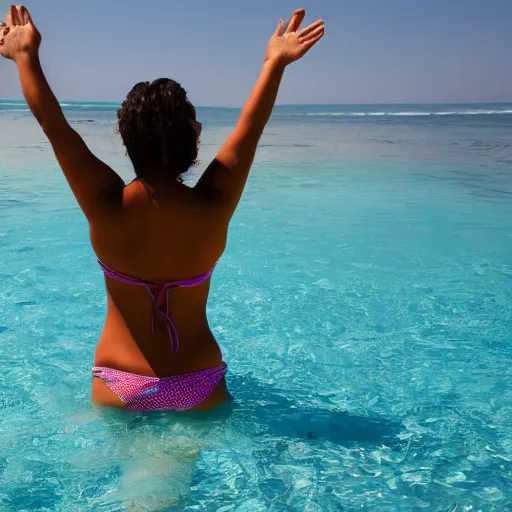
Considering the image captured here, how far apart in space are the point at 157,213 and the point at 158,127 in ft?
0.92

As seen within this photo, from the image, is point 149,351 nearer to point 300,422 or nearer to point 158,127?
point 158,127

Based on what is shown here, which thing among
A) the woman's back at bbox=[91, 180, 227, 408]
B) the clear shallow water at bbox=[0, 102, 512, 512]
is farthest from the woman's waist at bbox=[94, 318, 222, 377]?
the clear shallow water at bbox=[0, 102, 512, 512]

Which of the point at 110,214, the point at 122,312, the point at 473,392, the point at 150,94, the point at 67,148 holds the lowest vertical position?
the point at 473,392

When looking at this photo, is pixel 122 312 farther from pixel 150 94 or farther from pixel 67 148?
pixel 150 94

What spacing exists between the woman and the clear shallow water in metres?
0.22

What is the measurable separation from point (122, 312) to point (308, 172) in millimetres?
11257

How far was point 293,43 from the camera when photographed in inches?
86.4

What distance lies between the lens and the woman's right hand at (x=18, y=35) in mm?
2027

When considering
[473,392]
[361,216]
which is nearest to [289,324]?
[473,392]

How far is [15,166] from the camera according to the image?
13414 millimetres

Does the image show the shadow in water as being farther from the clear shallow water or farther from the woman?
the woman

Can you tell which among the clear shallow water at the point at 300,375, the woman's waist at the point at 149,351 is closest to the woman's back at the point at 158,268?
the woman's waist at the point at 149,351

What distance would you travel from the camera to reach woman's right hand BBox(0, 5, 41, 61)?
2027 millimetres

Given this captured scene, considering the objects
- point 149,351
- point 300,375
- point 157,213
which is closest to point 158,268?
Answer: point 157,213
